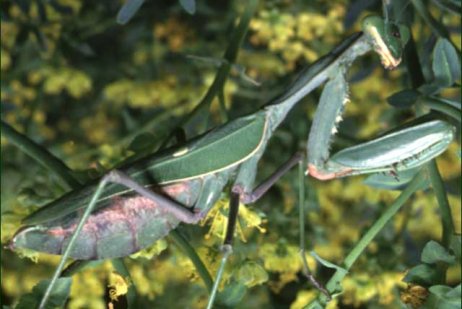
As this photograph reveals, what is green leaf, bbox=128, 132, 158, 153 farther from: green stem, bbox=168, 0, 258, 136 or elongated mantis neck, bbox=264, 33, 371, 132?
elongated mantis neck, bbox=264, 33, 371, 132

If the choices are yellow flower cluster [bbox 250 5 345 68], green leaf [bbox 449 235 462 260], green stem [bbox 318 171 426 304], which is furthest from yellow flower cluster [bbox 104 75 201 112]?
green leaf [bbox 449 235 462 260]

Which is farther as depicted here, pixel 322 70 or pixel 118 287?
pixel 322 70

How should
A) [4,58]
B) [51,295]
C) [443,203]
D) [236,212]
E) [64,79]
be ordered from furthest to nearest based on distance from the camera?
[64,79]
[4,58]
[236,212]
[443,203]
[51,295]

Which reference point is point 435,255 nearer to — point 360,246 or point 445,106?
point 360,246

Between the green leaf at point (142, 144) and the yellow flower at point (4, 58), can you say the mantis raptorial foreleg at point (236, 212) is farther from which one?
the yellow flower at point (4, 58)

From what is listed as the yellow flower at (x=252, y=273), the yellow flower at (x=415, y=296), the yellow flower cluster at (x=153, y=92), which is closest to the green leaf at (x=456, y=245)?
the yellow flower at (x=415, y=296)

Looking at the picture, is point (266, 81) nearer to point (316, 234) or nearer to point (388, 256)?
point (316, 234)

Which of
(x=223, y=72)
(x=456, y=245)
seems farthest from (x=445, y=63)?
(x=223, y=72)
